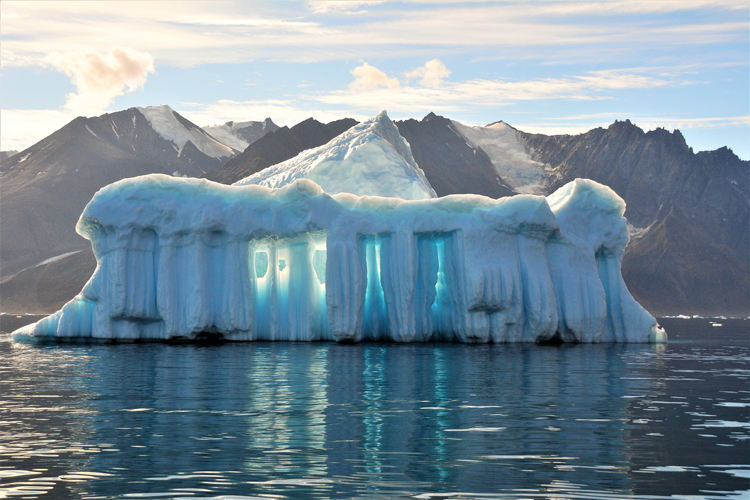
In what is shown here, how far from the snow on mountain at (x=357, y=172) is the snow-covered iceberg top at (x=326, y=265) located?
31.1ft

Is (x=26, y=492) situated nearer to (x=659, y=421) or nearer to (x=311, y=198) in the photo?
(x=659, y=421)

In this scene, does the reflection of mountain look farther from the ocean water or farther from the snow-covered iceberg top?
the snow-covered iceberg top

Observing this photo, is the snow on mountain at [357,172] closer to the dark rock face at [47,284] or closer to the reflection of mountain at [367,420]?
the reflection of mountain at [367,420]

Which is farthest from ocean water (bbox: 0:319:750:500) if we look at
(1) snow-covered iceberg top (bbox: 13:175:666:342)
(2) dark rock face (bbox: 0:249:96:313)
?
(2) dark rock face (bbox: 0:249:96:313)

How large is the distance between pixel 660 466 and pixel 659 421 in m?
4.71

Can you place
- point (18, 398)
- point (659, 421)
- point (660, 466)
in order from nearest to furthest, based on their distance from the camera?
point (660, 466) → point (659, 421) → point (18, 398)

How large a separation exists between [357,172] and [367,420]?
36.6 m

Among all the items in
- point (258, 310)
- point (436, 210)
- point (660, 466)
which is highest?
point (436, 210)

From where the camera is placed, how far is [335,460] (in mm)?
13875

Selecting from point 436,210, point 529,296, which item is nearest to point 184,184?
point 436,210

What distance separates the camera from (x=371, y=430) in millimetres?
16578

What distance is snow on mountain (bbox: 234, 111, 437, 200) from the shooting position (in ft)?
172

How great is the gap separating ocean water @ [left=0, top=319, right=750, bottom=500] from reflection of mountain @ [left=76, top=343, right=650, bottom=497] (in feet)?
0.17

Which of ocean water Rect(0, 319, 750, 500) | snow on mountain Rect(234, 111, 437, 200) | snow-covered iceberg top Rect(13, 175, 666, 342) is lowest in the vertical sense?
ocean water Rect(0, 319, 750, 500)
